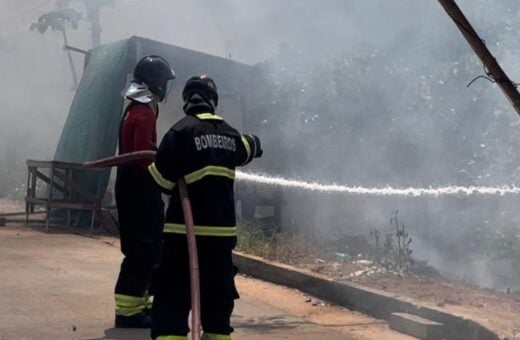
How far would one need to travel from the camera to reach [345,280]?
620 cm

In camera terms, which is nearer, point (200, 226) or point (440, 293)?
point (200, 226)

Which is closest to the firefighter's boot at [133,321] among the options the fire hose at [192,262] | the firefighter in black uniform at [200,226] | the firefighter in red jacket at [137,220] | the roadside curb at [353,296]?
the firefighter in red jacket at [137,220]

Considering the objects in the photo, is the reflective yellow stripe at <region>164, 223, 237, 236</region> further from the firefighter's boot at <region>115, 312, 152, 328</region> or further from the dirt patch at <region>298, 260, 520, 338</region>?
the dirt patch at <region>298, 260, 520, 338</region>

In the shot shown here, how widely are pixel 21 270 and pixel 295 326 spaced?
9.30ft

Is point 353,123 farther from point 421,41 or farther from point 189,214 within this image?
point 189,214

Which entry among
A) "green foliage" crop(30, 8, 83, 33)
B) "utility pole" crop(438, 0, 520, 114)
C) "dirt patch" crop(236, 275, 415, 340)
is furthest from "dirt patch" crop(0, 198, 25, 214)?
"utility pole" crop(438, 0, 520, 114)

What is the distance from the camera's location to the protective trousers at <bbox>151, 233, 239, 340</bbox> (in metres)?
3.46

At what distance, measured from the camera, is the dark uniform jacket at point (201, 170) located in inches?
137

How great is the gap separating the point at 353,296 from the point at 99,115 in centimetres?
607

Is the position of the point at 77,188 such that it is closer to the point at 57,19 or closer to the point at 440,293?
the point at 440,293

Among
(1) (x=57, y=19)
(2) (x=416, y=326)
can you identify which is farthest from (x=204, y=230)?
(1) (x=57, y=19)

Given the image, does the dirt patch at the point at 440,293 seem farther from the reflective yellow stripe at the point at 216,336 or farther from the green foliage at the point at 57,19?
the green foliage at the point at 57,19

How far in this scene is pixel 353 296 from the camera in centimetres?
588

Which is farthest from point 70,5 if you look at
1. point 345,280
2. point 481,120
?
point 345,280
